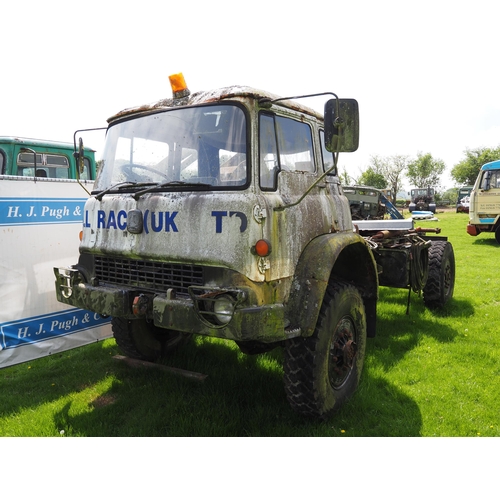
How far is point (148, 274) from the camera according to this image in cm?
320

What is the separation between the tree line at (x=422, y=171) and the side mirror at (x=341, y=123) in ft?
169

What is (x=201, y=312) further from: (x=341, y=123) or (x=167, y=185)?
(x=341, y=123)

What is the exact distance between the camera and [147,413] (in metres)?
3.43

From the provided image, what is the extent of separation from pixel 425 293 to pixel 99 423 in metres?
4.58

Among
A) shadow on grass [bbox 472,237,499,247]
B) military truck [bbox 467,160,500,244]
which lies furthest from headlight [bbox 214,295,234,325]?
military truck [bbox 467,160,500,244]

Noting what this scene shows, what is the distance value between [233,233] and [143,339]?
209 cm

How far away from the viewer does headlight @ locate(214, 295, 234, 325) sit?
2.65 meters

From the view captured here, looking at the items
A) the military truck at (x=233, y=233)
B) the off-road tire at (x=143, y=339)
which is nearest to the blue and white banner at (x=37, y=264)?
the off-road tire at (x=143, y=339)

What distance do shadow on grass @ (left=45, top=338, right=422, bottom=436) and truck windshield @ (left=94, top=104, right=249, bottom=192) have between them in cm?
174

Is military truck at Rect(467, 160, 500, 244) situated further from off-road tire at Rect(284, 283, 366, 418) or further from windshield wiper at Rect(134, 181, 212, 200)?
windshield wiper at Rect(134, 181, 212, 200)

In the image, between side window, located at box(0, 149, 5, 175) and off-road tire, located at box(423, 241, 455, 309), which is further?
side window, located at box(0, 149, 5, 175)

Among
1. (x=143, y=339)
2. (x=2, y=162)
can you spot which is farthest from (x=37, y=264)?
(x=2, y=162)

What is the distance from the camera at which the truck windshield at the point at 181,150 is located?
2.94 meters

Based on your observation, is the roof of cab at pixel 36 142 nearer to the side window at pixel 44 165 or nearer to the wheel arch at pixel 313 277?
the side window at pixel 44 165
